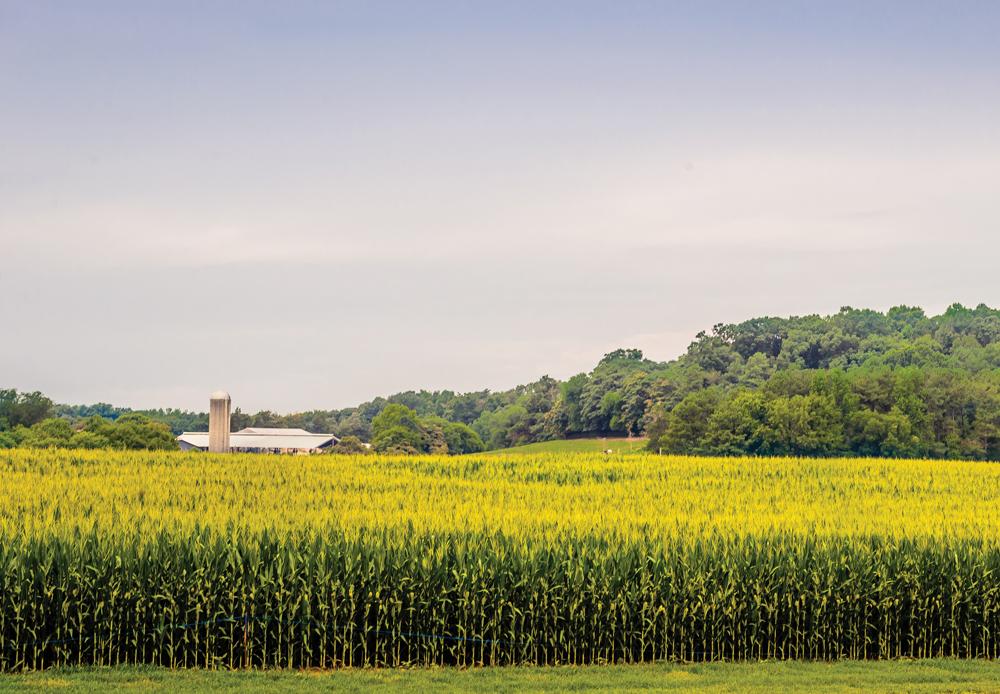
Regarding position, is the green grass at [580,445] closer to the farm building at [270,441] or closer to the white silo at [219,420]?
the farm building at [270,441]

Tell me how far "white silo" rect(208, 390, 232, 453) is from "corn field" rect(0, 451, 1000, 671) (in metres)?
40.1

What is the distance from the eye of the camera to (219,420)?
65.4m

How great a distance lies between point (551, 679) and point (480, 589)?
2032 mm

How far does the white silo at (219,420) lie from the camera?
6431cm

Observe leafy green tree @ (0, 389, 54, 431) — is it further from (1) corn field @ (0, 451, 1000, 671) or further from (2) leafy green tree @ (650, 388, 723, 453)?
(1) corn field @ (0, 451, 1000, 671)

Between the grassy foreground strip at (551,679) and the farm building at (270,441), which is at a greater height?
the farm building at (270,441)

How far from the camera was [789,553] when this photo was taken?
2062 centimetres

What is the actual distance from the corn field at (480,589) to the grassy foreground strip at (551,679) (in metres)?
0.60

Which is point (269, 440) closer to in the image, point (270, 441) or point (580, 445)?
point (270, 441)

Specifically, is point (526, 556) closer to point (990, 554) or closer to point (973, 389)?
point (990, 554)

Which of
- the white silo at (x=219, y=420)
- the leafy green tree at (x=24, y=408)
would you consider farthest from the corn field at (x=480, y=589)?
the leafy green tree at (x=24, y=408)

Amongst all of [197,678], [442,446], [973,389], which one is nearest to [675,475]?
[197,678]

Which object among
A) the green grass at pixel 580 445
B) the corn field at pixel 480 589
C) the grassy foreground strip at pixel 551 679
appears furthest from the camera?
the green grass at pixel 580 445

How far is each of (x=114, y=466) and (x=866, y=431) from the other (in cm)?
8815
